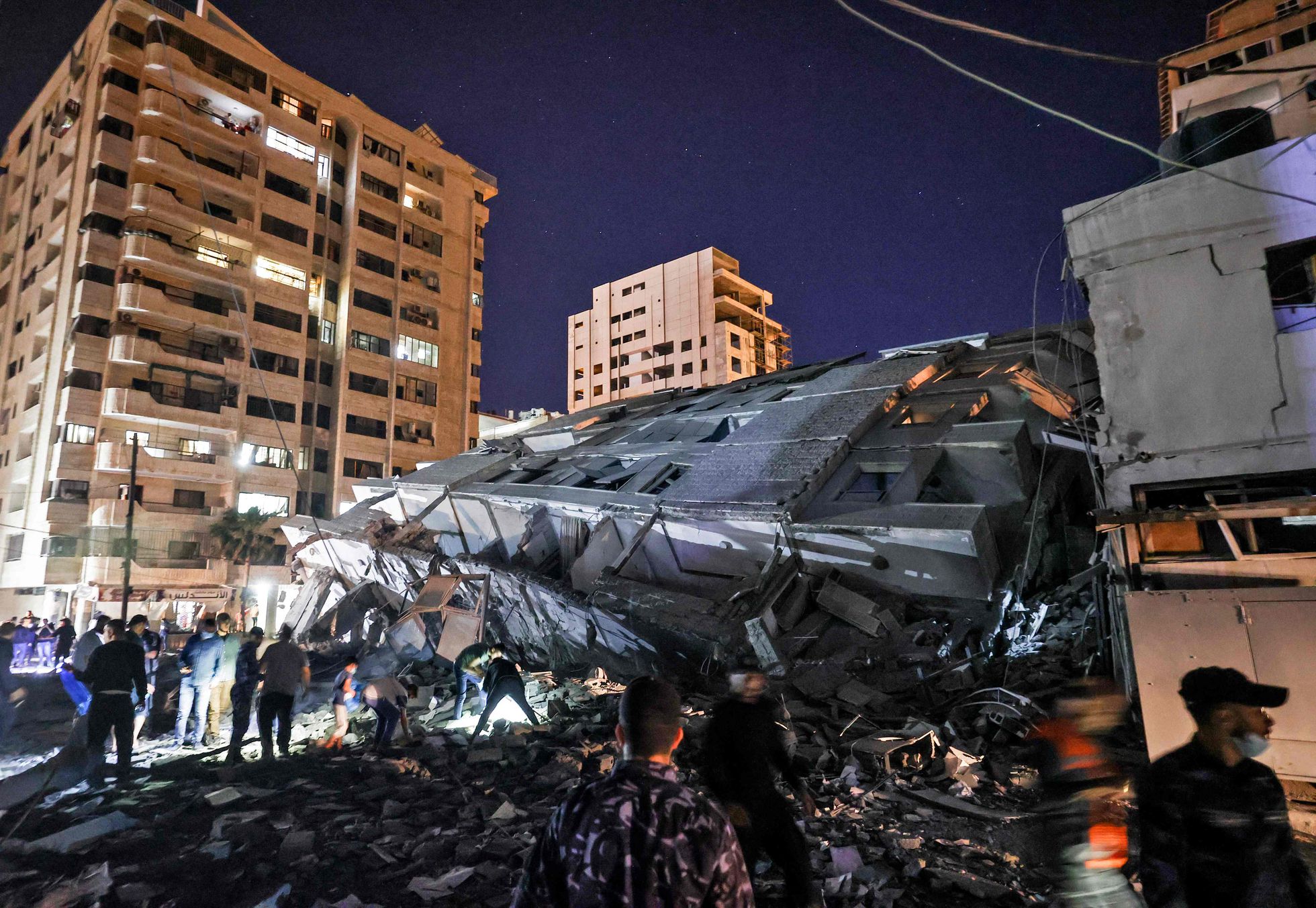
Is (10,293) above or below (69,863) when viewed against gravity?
above

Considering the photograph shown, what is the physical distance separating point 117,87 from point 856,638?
4006 cm

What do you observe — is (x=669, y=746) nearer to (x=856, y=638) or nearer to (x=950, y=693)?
(x=950, y=693)

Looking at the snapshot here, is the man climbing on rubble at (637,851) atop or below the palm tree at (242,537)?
below

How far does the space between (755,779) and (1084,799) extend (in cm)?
153

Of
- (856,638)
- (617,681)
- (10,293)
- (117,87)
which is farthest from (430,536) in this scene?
(10,293)

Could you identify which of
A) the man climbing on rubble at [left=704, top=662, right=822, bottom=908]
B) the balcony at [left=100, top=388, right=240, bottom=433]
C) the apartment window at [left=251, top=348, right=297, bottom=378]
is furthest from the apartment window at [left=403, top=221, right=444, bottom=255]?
the man climbing on rubble at [left=704, top=662, right=822, bottom=908]

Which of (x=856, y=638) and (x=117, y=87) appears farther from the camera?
(x=117, y=87)

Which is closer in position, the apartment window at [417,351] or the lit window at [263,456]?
the lit window at [263,456]

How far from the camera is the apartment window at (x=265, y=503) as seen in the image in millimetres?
31453

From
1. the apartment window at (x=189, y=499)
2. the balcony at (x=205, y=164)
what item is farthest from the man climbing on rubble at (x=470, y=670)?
the balcony at (x=205, y=164)

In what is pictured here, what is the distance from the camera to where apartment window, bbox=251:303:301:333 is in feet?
111

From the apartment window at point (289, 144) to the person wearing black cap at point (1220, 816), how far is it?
43.2m

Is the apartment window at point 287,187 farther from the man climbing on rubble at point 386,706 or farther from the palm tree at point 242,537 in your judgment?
the man climbing on rubble at point 386,706

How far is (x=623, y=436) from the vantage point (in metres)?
17.0
